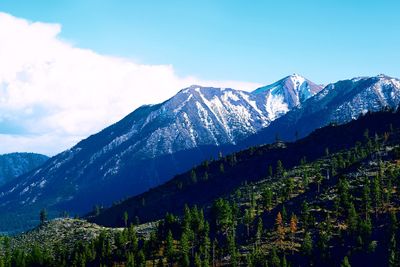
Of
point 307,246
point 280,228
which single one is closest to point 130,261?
point 280,228

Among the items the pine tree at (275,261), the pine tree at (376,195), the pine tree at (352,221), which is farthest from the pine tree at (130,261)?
the pine tree at (376,195)

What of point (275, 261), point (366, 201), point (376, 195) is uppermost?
point (376, 195)

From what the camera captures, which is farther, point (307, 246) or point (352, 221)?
point (352, 221)

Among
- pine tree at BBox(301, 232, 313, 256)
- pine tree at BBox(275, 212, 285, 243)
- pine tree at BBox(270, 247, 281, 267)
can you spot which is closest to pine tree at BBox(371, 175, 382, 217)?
pine tree at BBox(301, 232, 313, 256)

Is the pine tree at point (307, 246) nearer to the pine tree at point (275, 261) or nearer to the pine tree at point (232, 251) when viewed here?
the pine tree at point (275, 261)

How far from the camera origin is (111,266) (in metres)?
178

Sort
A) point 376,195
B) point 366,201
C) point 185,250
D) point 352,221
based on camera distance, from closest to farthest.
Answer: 1. point 185,250
2. point 352,221
3. point 366,201
4. point 376,195

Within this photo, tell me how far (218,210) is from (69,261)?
2475 inches

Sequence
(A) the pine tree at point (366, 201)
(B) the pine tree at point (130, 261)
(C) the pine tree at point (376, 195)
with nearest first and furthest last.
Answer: (B) the pine tree at point (130, 261)
(A) the pine tree at point (366, 201)
(C) the pine tree at point (376, 195)

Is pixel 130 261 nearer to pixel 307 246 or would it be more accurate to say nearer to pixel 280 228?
pixel 280 228

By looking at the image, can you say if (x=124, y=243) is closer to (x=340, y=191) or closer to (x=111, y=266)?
(x=111, y=266)

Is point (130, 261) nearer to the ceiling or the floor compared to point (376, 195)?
nearer to the floor

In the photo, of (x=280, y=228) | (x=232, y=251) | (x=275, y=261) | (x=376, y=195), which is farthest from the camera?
(x=280, y=228)

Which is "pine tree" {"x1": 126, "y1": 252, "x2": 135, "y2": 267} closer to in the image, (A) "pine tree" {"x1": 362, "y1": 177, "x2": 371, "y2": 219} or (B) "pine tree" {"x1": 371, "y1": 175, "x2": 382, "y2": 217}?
(A) "pine tree" {"x1": 362, "y1": 177, "x2": 371, "y2": 219}
